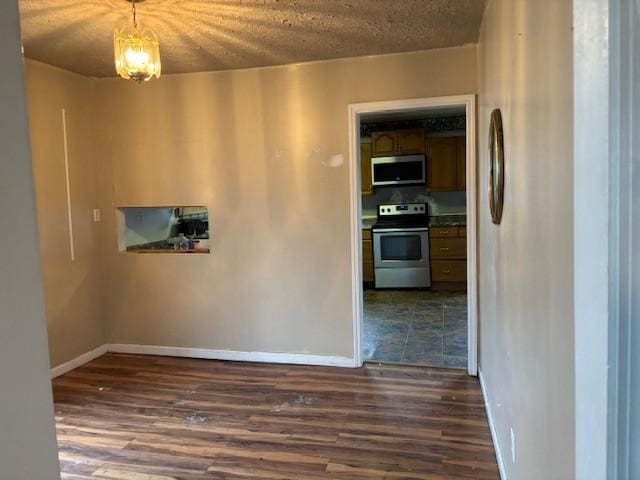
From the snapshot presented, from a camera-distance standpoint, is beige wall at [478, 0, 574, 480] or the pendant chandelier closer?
beige wall at [478, 0, 574, 480]

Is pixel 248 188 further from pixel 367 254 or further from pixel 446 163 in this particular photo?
pixel 446 163

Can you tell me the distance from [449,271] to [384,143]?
2027 millimetres

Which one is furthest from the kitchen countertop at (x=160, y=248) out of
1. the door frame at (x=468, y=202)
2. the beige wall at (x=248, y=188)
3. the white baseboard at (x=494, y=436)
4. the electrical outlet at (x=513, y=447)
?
the electrical outlet at (x=513, y=447)

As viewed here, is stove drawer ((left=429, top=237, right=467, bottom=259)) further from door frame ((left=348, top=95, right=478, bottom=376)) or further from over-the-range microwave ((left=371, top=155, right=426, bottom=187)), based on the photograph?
door frame ((left=348, top=95, right=478, bottom=376))

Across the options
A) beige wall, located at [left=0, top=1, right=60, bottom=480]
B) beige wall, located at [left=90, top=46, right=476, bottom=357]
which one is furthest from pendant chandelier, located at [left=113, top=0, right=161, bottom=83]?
beige wall, located at [left=0, top=1, right=60, bottom=480]

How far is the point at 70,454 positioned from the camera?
2604 mm

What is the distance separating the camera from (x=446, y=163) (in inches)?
261

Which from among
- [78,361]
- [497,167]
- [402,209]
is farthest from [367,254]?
[497,167]

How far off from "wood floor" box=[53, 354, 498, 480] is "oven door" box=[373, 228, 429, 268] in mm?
2957

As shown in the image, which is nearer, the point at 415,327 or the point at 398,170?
the point at 415,327

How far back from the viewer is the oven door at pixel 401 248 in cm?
645

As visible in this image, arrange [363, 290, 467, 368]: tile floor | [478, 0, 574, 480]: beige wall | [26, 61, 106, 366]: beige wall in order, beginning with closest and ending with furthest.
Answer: [478, 0, 574, 480]: beige wall < [26, 61, 106, 366]: beige wall < [363, 290, 467, 368]: tile floor

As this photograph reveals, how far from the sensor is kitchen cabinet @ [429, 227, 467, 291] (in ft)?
21.0

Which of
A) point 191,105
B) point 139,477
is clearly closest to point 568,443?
point 139,477
